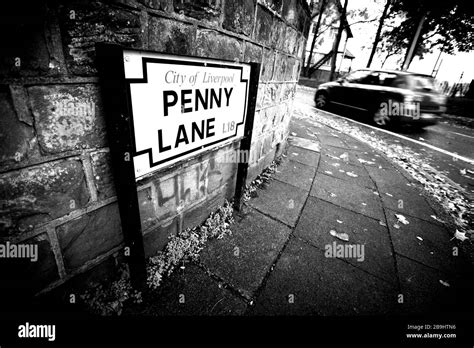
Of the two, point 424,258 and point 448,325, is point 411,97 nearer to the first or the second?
point 424,258

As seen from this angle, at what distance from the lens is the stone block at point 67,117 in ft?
2.98

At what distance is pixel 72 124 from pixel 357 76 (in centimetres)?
934

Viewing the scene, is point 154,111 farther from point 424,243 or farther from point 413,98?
point 413,98

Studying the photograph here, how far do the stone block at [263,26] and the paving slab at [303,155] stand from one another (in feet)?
7.13

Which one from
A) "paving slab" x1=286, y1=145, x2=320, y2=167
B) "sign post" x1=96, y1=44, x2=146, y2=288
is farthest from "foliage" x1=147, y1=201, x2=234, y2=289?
"paving slab" x1=286, y1=145, x2=320, y2=167

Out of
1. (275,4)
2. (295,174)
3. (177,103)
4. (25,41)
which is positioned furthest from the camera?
(295,174)

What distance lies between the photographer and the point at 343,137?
5879 mm

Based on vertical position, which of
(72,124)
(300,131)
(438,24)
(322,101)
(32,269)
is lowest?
(300,131)

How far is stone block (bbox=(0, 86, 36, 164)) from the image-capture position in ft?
2.68

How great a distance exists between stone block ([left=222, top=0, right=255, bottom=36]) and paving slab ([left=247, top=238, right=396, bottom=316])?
1.97 meters

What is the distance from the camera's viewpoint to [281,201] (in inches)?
107

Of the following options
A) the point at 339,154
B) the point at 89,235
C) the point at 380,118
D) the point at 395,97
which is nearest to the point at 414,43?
the point at 380,118

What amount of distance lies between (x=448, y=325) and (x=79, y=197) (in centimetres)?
268

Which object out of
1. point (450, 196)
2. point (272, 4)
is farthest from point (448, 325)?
point (272, 4)
